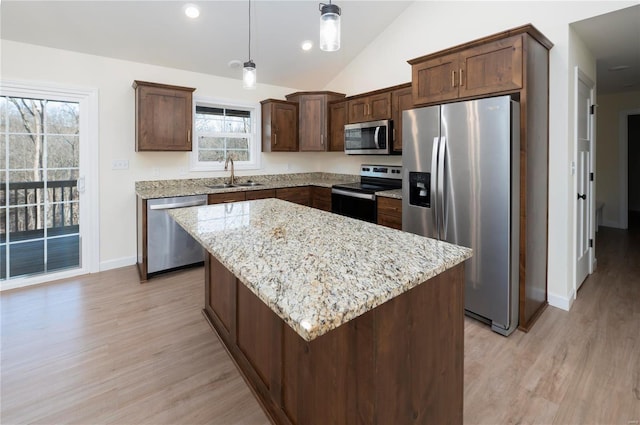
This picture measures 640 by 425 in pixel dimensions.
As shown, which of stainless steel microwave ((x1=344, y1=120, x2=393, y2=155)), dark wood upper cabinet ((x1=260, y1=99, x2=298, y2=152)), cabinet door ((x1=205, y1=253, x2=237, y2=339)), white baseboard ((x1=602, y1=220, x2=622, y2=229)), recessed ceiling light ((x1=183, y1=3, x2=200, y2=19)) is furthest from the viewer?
white baseboard ((x1=602, y1=220, x2=622, y2=229))

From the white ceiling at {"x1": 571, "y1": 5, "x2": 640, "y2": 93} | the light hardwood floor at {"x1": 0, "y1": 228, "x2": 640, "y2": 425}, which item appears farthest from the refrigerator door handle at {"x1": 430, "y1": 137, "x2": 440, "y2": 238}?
the white ceiling at {"x1": 571, "y1": 5, "x2": 640, "y2": 93}

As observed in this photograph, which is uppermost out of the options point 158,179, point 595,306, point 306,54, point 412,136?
point 306,54

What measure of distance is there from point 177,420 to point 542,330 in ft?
8.31

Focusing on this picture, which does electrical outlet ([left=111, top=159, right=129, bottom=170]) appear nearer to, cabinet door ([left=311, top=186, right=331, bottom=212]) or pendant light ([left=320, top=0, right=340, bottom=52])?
cabinet door ([left=311, top=186, right=331, bottom=212])

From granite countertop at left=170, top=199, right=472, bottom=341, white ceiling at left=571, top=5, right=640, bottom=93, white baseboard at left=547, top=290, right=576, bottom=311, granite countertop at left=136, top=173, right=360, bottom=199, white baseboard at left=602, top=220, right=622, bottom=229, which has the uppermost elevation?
white ceiling at left=571, top=5, right=640, bottom=93

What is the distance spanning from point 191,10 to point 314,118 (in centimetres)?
208

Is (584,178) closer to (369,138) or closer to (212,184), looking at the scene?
(369,138)

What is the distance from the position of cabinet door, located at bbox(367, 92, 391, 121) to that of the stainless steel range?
65 centimetres

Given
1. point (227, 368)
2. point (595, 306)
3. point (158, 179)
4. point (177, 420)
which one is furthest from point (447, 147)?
point (158, 179)

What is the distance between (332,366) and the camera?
1177mm

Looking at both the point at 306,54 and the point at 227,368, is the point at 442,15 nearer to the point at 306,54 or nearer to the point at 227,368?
the point at 306,54

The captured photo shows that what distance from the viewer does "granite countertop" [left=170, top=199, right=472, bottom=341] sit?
2.90 ft

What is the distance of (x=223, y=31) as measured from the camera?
3607 millimetres

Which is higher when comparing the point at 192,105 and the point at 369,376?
the point at 192,105
